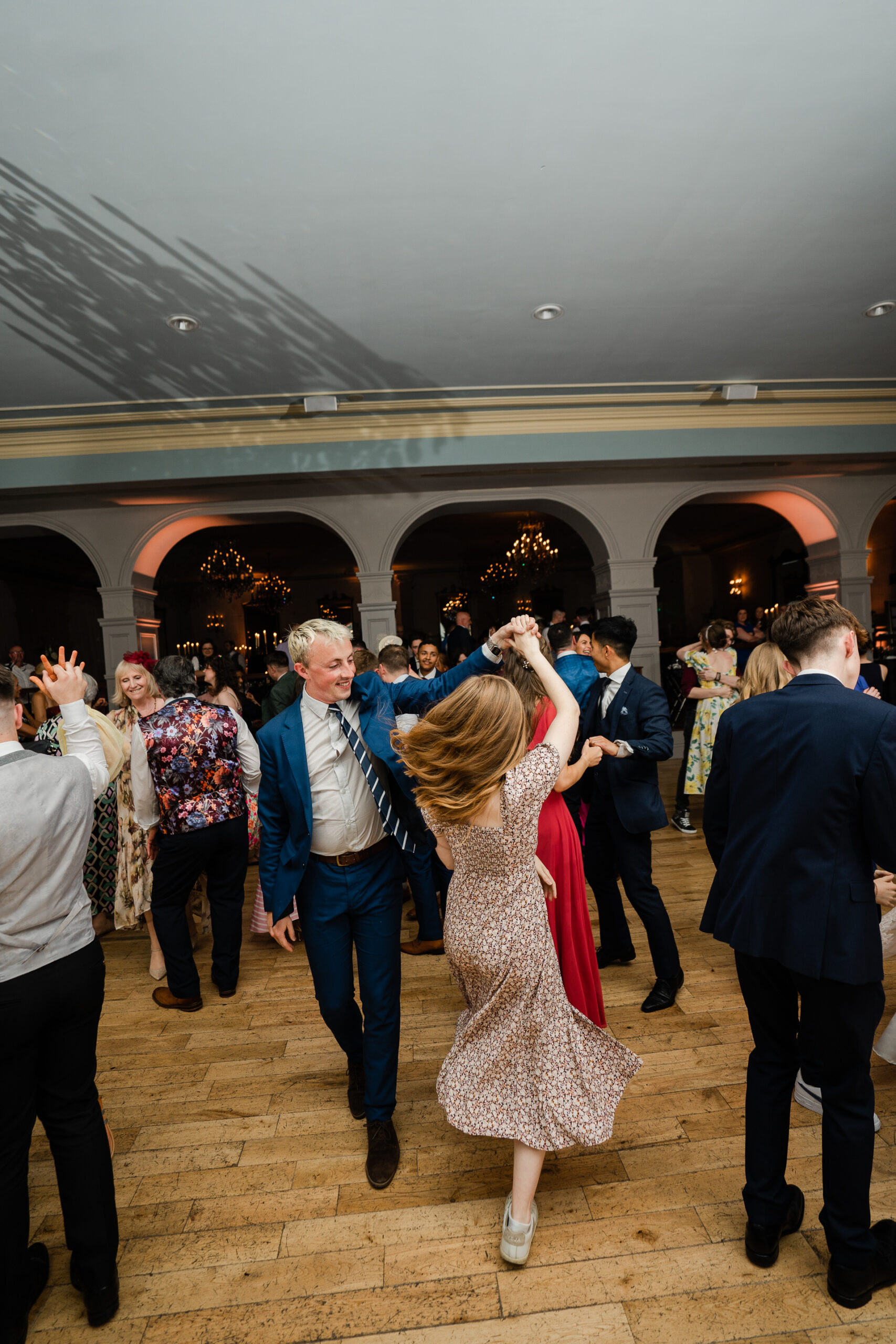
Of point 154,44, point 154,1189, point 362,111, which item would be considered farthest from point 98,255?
point 154,1189

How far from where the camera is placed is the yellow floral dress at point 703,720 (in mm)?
5156

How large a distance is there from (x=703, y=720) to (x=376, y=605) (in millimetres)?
3628

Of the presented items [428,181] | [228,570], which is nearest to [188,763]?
[428,181]

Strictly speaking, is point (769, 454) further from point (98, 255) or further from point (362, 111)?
point (98, 255)

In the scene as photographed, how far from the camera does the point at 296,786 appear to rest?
2102 mm

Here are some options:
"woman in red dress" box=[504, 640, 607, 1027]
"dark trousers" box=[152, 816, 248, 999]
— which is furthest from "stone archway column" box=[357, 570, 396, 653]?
"woman in red dress" box=[504, 640, 607, 1027]

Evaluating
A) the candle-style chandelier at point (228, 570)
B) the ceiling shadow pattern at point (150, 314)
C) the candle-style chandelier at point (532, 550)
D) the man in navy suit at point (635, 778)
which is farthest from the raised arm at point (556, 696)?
the candle-style chandelier at point (532, 550)

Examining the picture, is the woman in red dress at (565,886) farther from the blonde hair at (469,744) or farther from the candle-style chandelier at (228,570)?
the candle-style chandelier at (228,570)

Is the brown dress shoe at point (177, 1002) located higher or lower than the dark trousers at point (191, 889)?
lower

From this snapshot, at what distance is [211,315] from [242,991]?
4173mm

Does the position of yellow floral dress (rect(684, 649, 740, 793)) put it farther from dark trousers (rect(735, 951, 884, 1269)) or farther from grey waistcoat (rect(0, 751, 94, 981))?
grey waistcoat (rect(0, 751, 94, 981))

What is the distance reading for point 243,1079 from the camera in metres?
2.66

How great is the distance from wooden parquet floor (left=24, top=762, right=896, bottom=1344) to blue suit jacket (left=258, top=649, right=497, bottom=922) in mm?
814

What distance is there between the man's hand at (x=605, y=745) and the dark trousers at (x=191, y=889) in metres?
1.62
